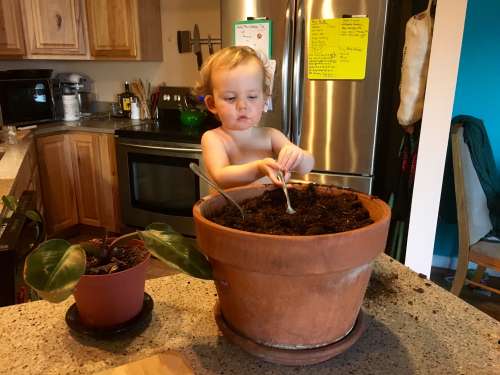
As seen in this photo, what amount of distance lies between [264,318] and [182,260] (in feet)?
0.49

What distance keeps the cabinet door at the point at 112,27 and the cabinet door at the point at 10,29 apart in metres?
0.49

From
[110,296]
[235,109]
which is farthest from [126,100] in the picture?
[110,296]

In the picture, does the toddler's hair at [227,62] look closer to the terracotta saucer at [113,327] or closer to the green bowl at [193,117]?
the terracotta saucer at [113,327]

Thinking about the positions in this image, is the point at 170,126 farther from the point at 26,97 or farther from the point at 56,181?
the point at 26,97

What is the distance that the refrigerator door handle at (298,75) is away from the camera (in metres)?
2.16

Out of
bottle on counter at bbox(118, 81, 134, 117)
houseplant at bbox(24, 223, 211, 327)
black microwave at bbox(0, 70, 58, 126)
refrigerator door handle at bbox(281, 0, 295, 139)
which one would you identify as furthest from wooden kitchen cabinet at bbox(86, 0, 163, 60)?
houseplant at bbox(24, 223, 211, 327)

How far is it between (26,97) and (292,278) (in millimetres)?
3118

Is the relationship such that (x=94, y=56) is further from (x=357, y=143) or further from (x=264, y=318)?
(x=264, y=318)

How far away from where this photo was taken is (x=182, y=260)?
0.63 meters

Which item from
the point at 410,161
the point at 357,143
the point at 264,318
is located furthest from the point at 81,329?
the point at 410,161

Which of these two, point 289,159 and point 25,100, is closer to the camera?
point 289,159

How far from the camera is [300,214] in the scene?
656mm

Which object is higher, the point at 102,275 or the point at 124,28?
the point at 124,28

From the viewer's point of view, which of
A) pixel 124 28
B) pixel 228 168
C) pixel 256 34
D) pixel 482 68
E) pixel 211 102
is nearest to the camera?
pixel 228 168
